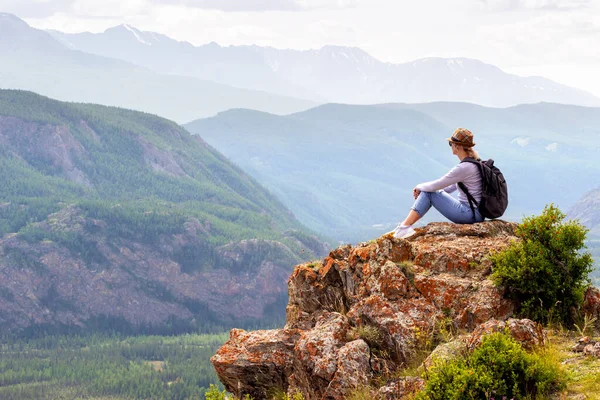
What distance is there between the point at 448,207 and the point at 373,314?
5.90 metres

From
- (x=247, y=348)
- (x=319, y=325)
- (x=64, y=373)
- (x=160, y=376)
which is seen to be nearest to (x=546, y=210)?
(x=319, y=325)

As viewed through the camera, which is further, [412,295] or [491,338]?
[412,295]

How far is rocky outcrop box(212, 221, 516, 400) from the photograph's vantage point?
18.7m

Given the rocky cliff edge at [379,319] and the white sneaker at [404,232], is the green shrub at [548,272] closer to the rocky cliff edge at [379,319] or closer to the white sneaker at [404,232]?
the rocky cliff edge at [379,319]

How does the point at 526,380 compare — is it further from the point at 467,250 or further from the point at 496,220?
the point at 496,220

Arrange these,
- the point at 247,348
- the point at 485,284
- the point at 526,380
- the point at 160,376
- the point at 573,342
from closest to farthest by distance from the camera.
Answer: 1. the point at 526,380
2. the point at 573,342
3. the point at 485,284
4. the point at 247,348
5. the point at 160,376

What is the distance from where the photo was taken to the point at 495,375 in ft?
49.9

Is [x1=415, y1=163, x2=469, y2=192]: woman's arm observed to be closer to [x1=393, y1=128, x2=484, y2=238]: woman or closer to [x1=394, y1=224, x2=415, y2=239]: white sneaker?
[x1=393, y1=128, x2=484, y2=238]: woman

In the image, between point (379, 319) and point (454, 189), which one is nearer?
point (379, 319)

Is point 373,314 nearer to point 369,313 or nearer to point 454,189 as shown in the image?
point 369,313

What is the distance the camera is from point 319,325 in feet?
67.5

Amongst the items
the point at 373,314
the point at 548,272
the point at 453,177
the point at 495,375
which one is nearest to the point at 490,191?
the point at 453,177

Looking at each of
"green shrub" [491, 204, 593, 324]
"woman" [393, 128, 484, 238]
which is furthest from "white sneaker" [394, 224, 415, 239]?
"green shrub" [491, 204, 593, 324]

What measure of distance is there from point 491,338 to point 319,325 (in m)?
6.01
